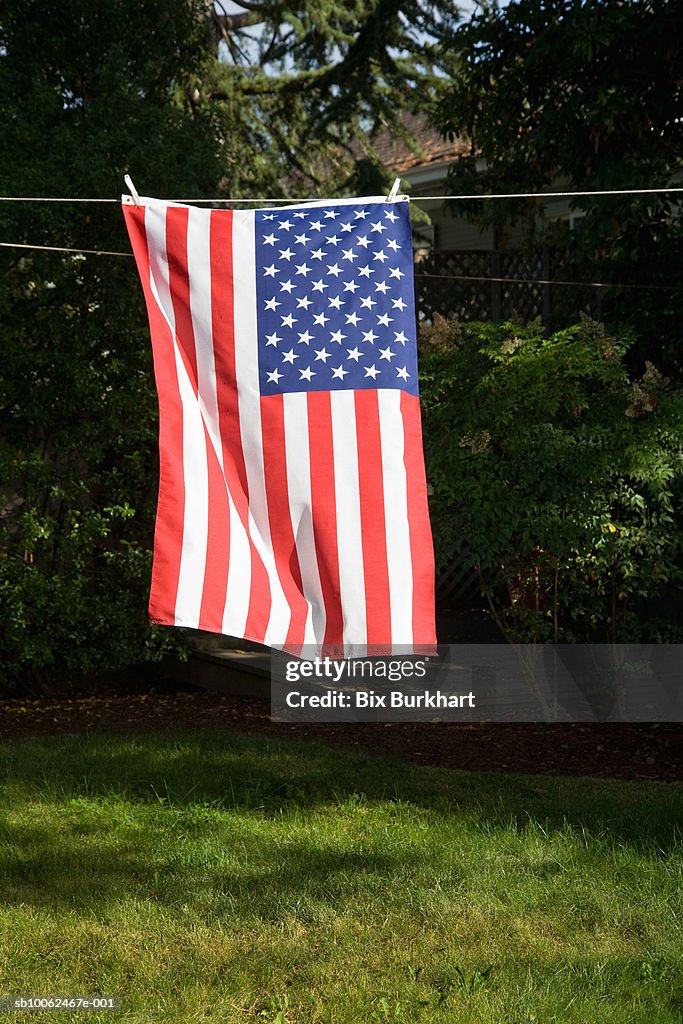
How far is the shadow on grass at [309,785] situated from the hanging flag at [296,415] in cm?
164

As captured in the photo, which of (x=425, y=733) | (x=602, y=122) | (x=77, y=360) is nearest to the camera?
(x=425, y=733)

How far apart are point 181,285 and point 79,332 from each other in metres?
4.13

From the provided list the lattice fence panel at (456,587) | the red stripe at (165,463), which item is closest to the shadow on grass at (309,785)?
the red stripe at (165,463)

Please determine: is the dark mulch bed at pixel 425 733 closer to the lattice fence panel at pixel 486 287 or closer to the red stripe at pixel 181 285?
the red stripe at pixel 181 285

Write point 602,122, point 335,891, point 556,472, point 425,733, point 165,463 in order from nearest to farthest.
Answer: point 165,463 < point 335,891 < point 556,472 < point 425,733 < point 602,122

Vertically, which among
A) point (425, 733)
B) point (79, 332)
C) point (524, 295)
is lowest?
point (425, 733)

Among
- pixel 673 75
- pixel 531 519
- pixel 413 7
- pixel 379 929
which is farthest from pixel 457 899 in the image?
pixel 413 7

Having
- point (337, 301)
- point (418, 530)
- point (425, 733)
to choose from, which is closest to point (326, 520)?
point (418, 530)

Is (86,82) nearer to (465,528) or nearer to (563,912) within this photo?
(465,528)

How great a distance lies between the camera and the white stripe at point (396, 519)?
165 inches

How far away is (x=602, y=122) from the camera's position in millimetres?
7555

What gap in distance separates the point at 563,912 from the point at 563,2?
246 inches

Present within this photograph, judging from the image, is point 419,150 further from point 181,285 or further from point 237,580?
point 237,580

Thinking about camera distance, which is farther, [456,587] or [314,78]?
[314,78]
